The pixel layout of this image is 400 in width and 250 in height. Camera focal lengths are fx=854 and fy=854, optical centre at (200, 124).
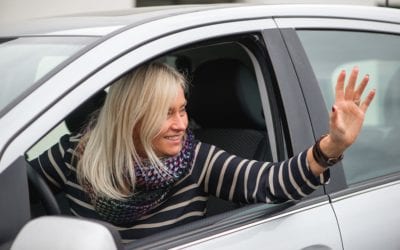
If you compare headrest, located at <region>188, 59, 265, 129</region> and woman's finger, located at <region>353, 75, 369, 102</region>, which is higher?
headrest, located at <region>188, 59, 265, 129</region>

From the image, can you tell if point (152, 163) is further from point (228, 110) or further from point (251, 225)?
point (228, 110)

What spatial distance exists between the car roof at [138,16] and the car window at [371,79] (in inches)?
2.7

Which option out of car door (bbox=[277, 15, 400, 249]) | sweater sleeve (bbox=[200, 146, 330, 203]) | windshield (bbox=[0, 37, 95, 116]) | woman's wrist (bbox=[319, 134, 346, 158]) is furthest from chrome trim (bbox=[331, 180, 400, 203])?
windshield (bbox=[0, 37, 95, 116])

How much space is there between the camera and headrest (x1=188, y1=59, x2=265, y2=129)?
2684 mm

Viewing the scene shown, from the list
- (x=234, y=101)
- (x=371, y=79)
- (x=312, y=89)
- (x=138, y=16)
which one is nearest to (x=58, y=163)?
(x=138, y=16)

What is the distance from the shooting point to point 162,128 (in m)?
2.23

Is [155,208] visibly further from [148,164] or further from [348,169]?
[348,169]

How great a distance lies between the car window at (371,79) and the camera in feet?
8.29

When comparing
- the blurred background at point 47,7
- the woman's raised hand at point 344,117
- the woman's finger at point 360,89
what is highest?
the blurred background at point 47,7

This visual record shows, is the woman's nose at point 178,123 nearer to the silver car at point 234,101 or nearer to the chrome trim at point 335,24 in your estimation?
the silver car at point 234,101

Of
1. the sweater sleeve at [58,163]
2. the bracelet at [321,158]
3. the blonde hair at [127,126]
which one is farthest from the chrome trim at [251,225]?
the sweater sleeve at [58,163]

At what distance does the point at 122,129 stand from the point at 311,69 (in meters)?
0.59

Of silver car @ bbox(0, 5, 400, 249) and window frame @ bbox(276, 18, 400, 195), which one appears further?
window frame @ bbox(276, 18, 400, 195)

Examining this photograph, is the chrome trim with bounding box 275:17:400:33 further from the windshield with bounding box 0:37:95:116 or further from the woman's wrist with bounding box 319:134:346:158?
the windshield with bounding box 0:37:95:116
